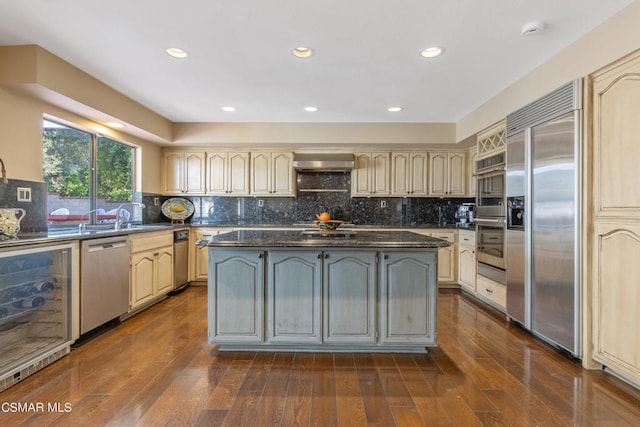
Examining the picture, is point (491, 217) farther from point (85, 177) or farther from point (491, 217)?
point (85, 177)

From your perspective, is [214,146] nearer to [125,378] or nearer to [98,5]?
[98,5]

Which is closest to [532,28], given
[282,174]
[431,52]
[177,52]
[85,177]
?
[431,52]

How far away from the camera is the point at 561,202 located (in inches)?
96.4

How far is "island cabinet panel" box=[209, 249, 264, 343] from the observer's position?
96.0 inches

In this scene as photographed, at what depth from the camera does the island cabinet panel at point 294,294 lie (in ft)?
8.00

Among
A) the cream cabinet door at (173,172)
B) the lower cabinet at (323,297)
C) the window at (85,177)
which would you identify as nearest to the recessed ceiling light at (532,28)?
the lower cabinet at (323,297)

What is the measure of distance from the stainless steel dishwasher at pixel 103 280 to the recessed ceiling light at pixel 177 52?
5.64 feet

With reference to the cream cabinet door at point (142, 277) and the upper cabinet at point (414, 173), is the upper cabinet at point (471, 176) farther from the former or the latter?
the cream cabinet door at point (142, 277)

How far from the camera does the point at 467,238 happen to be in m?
4.28

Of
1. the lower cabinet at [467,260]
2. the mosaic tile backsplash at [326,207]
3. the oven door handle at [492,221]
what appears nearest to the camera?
the oven door handle at [492,221]

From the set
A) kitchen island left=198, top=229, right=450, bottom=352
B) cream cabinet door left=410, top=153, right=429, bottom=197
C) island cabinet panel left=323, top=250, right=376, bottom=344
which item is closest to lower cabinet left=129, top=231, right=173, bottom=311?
kitchen island left=198, top=229, right=450, bottom=352

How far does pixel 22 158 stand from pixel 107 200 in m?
1.28

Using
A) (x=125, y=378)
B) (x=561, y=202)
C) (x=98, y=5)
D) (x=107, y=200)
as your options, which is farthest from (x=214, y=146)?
(x=561, y=202)

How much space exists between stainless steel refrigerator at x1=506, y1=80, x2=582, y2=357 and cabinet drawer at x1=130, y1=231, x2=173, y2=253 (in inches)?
153
